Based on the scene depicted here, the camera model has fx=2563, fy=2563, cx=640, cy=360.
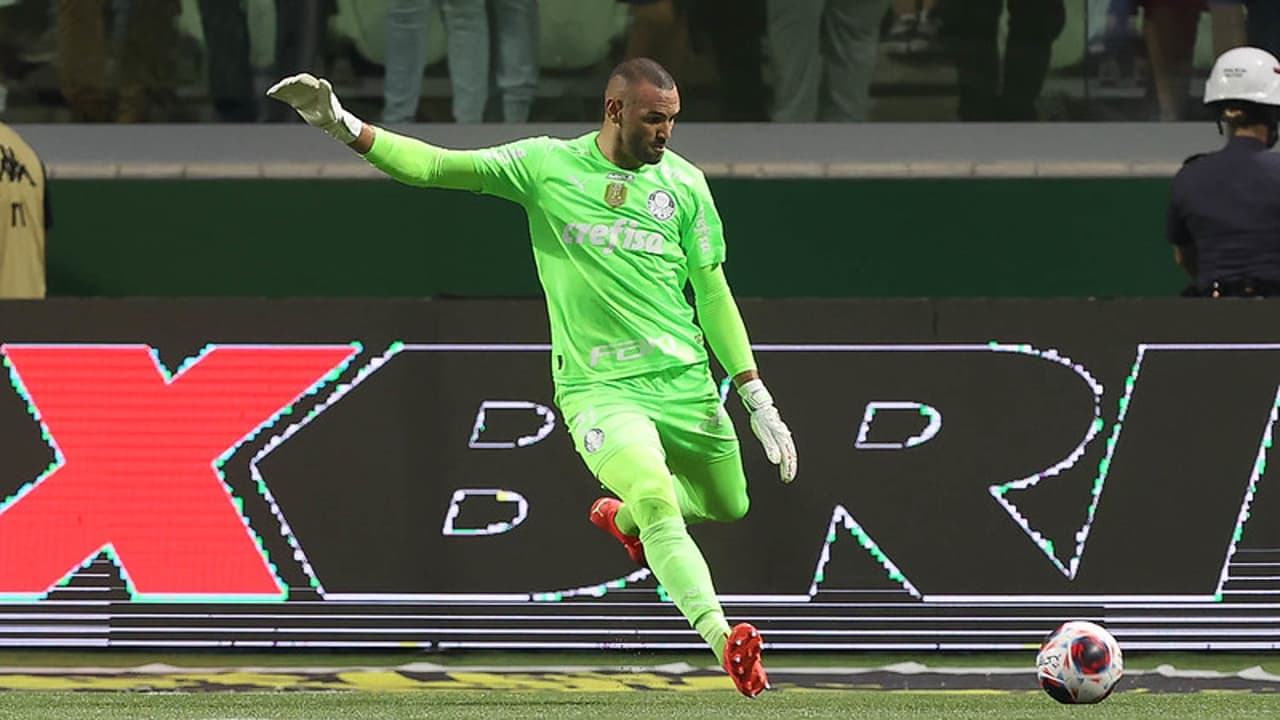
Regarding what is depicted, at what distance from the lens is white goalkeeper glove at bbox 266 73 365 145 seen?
27.1ft

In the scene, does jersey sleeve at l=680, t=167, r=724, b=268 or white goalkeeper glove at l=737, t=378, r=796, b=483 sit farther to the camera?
jersey sleeve at l=680, t=167, r=724, b=268

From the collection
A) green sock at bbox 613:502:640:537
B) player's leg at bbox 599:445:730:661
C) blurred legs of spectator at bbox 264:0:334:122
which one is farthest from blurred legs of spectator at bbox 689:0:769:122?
player's leg at bbox 599:445:730:661

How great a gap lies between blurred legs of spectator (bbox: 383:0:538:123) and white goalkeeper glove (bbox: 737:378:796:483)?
526 centimetres

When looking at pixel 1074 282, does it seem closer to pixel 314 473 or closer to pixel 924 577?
pixel 924 577

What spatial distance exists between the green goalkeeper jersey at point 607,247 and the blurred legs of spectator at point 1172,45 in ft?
18.7

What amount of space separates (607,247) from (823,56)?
5.46 m

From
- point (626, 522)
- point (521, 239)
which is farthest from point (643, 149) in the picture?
point (521, 239)

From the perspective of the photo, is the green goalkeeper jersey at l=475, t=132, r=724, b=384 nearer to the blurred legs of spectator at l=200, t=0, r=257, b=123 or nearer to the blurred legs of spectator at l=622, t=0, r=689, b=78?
the blurred legs of spectator at l=622, t=0, r=689, b=78

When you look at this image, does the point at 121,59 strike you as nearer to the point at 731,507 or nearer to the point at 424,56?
the point at 424,56

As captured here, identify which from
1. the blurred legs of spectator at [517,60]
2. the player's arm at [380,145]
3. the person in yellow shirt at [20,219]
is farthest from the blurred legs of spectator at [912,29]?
the player's arm at [380,145]

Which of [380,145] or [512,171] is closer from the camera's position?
[380,145]

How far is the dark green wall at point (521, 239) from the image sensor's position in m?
13.8

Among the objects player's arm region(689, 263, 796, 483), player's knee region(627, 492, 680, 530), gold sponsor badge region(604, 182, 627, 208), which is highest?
gold sponsor badge region(604, 182, 627, 208)

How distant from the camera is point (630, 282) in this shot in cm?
886
